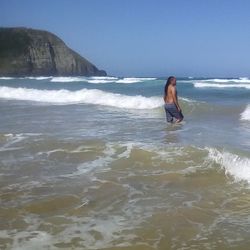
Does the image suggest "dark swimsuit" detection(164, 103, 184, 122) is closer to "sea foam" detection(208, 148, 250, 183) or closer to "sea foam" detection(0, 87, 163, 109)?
"sea foam" detection(208, 148, 250, 183)

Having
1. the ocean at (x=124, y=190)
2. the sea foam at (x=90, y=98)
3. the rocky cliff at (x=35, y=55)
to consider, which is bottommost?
the ocean at (x=124, y=190)

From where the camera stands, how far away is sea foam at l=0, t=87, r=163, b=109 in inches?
843

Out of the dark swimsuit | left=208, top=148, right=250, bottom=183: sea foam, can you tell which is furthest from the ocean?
the dark swimsuit

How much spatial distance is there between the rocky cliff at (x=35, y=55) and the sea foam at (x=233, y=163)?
81.8 meters

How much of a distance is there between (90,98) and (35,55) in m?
71.4

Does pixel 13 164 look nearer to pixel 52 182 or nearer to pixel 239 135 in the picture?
pixel 52 182

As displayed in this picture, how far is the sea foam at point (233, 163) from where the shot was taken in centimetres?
638

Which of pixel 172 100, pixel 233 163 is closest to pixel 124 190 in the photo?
pixel 233 163

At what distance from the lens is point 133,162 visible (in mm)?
7402

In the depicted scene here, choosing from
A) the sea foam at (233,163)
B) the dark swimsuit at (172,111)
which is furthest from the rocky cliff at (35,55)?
the sea foam at (233,163)

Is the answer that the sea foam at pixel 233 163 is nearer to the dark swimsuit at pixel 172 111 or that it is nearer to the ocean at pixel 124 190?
the ocean at pixel 124 190

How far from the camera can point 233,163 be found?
6.93 metres

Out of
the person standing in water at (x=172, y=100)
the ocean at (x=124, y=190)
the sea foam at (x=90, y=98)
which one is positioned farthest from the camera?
the sea foam at (x=90, y=98)

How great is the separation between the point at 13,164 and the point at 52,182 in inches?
53.4
